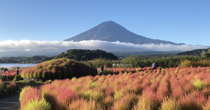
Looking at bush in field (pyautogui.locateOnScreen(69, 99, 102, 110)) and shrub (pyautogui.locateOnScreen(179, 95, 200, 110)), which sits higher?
bush in field (pyautogui.locateOnScreen(69, 99, 102, 110))

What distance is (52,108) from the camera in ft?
14.5

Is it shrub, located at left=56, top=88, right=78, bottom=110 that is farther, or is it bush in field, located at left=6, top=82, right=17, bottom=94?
bush in field, located at left=6, top=82, right=17, bottom=94

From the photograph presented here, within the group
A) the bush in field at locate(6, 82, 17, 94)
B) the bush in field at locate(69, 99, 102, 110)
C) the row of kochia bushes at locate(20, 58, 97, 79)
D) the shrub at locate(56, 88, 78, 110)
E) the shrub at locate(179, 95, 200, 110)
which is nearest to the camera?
the bush in field at locate(69, 99, 102, 110)

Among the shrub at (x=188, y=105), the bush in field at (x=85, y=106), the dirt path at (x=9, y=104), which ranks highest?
the bush in field at (x=85, y=106)

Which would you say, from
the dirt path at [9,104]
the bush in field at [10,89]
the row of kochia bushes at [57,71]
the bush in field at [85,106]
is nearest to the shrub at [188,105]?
the bush in field at [85,106]

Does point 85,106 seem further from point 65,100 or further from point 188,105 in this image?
point 188,105

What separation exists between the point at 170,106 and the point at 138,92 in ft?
8.78

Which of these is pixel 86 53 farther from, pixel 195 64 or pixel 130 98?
pixel 130 98

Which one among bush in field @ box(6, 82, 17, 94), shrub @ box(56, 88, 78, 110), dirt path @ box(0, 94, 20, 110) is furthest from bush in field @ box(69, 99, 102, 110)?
bush in field @ box(6, 82, 17, 94)

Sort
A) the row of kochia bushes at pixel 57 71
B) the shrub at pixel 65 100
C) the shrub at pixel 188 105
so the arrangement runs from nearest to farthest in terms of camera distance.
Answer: the shrub at pixel 188 105
the shrub at pixel 65 100
the row of kochia bushes at pixel 57 71

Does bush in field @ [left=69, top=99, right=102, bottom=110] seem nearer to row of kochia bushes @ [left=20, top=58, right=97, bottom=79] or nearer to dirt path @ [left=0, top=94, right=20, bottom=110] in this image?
dirt path @ [left=0, top=94, right=20, bottom=110]

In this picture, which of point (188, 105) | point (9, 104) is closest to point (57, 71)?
point (9, 104)

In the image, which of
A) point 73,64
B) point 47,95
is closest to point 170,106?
point 47,95

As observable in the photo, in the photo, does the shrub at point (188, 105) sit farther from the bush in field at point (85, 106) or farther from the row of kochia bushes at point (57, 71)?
the row of kochia bushes at point (57, 71)
